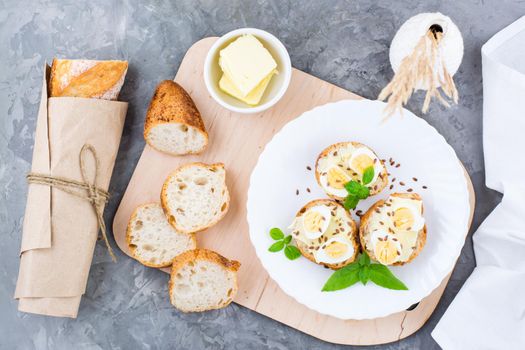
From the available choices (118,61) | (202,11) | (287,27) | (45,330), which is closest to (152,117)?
(118,61)

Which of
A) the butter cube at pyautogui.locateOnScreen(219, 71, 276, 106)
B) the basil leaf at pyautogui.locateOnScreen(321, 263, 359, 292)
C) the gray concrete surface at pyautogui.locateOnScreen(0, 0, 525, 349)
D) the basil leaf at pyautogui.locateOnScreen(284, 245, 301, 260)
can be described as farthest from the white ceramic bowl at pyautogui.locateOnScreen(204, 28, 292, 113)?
the basil leaf at pyautogui.locateOnScreen(321, 263, 359, 292)

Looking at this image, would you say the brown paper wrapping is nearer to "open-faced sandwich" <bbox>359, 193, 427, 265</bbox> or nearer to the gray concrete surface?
the gray concrete surface

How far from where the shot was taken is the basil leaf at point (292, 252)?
60.5 inches

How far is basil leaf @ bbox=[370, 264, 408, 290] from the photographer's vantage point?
149 centimetres

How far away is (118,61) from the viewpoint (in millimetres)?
1656

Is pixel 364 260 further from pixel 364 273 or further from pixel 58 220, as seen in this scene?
pixel 58 220

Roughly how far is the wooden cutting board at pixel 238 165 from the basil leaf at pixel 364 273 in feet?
0.71

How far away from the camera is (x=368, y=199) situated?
162 centimetres

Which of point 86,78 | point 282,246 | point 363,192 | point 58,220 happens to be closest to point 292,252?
point 282,246

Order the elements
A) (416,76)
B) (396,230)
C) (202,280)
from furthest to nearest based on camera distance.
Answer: (202,280) → (396,230) → (416,76)

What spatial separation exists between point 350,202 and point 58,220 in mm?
842

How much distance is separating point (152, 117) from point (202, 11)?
0.41 m

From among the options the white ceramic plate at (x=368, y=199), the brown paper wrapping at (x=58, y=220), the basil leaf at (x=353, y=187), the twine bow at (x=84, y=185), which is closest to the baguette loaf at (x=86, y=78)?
the brown paper wrapping at (x=58, y=220)

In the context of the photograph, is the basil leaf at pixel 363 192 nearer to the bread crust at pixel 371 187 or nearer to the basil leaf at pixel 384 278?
the bread crust at pixel 371 187
